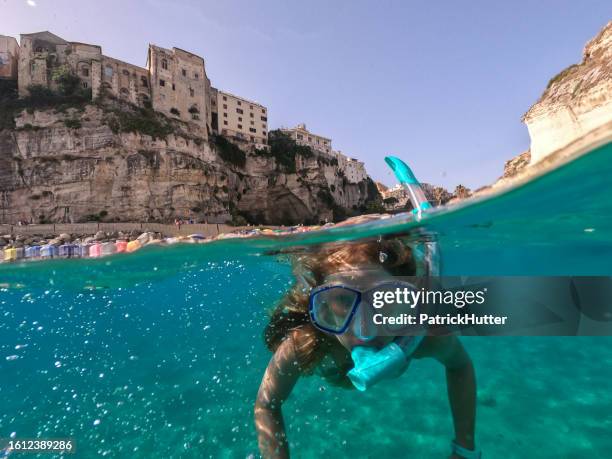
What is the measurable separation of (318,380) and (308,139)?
6024cm

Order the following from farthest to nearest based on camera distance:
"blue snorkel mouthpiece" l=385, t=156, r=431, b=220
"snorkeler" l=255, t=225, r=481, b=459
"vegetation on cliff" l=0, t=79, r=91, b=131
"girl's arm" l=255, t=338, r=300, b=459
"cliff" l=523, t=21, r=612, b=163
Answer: "vegetation on cliff" l=0, t=79, r=91, b=131 < "cliff" l=523, t=21, r=612, b=163 < "blue snorkel mouthpiece" l=385, t=156, r=431, b=220 < "girl's arm" l=255, t=338, r=300, b=459 < "snorkeler" l=255, t=225, r=481, b=459

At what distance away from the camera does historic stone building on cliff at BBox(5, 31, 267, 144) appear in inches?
1500

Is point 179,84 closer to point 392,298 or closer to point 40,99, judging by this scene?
point 40,99

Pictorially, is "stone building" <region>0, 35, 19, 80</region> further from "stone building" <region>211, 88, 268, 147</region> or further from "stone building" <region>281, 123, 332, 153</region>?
"stone building" <region>281, 123, 332, 153</region>

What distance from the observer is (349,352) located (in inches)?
118

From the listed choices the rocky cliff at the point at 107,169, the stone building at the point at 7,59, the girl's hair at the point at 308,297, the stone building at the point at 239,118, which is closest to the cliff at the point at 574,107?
the girl's hair at the point at 308,297

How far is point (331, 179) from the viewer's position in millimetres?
56844

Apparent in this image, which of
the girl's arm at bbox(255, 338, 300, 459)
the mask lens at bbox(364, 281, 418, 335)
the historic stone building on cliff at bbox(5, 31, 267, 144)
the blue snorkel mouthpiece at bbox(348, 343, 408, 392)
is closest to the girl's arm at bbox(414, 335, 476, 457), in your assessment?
the mask lens at bbox(364, 281, 418, 335)

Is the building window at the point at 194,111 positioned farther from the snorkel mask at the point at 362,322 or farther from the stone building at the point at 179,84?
the snorkel mask at the point at 362,322

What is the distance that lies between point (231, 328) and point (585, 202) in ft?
59.3

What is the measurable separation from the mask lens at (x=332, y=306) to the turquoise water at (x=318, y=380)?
2105 mm

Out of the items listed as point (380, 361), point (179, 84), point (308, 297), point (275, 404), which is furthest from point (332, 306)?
point (179, 84)

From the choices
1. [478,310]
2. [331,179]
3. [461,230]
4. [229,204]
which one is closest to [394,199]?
[331,179]

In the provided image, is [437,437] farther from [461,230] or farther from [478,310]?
[461,230]
